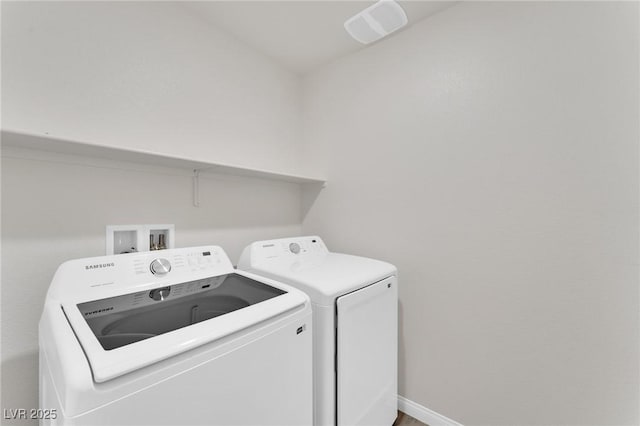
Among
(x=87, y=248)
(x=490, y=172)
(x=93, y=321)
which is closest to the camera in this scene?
(x=93, y=321)

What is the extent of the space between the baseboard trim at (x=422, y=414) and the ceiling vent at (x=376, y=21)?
233 centimetres

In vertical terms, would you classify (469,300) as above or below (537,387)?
above

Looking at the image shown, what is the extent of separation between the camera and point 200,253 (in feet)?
4.50

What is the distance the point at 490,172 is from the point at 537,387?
3.63ft

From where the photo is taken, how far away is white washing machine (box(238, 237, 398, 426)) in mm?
1141

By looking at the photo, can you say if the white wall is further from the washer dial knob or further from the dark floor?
the dark floor

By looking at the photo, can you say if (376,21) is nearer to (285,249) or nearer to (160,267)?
(285,249)

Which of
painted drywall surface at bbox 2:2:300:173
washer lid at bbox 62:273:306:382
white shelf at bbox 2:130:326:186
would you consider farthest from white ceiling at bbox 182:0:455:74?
washer lid at bbox 62:273:306:382

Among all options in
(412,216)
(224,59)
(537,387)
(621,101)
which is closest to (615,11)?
(621,101)

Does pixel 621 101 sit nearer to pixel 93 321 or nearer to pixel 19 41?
pixel 93 321

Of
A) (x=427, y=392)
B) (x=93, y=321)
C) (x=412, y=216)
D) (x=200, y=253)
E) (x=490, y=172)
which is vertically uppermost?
(x=490, y=172)

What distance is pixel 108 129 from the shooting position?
1.29 metres

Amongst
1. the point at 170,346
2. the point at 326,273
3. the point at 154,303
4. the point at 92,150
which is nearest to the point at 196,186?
the point at 92,150

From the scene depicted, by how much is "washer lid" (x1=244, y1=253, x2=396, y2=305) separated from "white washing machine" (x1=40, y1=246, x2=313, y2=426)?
125mm
